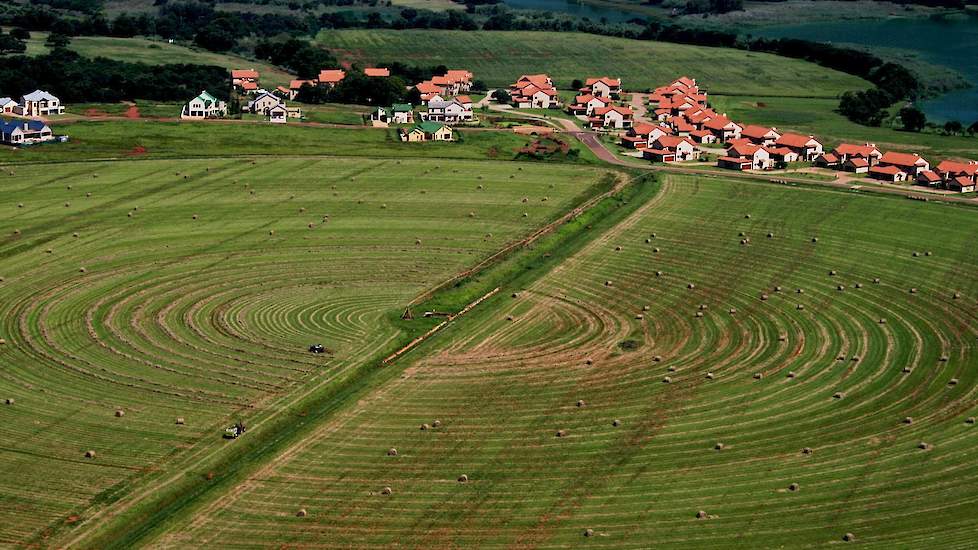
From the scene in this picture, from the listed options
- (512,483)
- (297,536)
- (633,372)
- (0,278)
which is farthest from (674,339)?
(0,278)

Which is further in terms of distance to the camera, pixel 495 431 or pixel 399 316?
pixel 399 316

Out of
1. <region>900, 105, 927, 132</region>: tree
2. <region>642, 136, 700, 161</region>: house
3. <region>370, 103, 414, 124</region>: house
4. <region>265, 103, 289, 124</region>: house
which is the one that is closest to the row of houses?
<region>265, 103, 289, 124</region>: house

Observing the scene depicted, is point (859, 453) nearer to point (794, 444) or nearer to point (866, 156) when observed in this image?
point (794, 444)

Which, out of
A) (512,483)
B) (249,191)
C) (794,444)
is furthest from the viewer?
(249,191)

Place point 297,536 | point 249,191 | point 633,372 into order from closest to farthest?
point 297,536, point 633,372, point 249,191

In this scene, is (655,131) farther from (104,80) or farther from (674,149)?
(104,80)

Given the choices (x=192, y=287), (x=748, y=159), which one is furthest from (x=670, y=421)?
(x=748, y=159)

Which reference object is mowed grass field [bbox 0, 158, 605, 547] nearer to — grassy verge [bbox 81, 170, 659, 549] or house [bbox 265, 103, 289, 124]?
grassy verge [bbox 81, 170, 659, 549]
